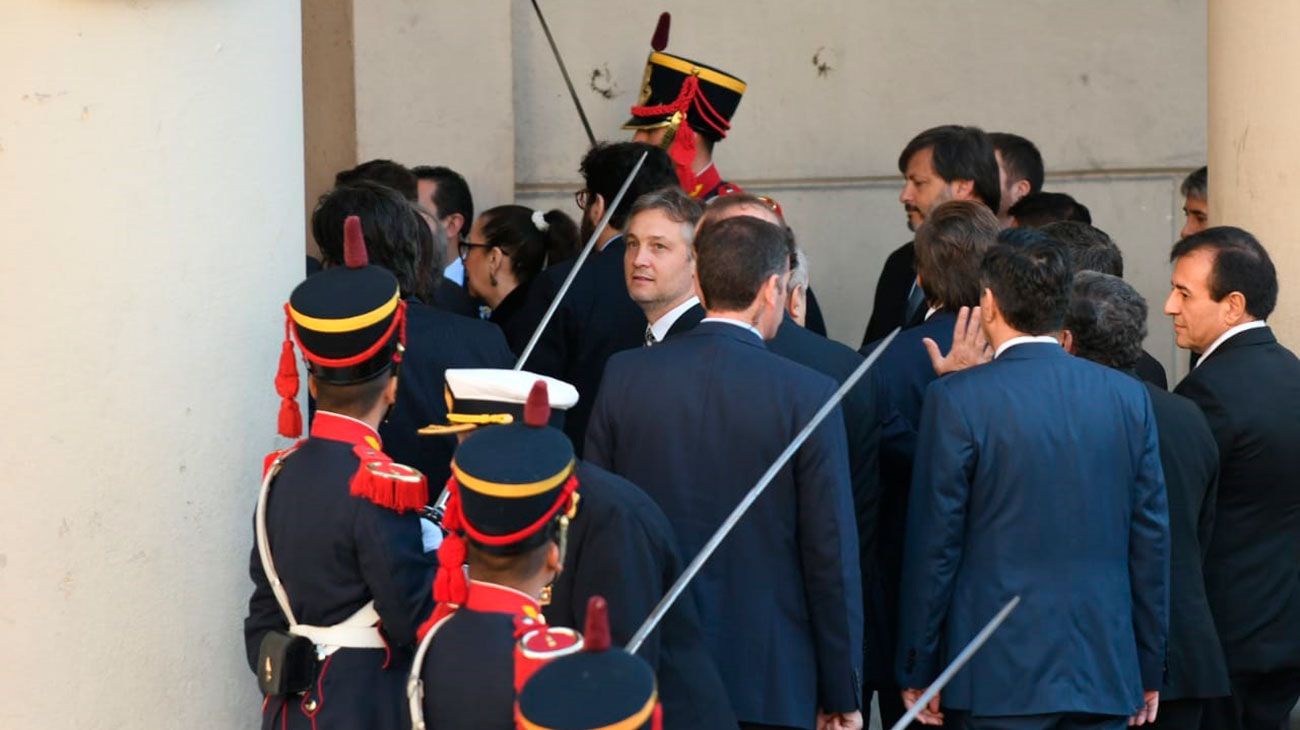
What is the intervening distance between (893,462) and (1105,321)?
64cm

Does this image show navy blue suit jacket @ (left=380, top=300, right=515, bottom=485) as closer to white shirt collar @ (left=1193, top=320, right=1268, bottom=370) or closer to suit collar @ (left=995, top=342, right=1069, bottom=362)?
suit collar @ (left=995, top=342, right=1069, bottom=362)

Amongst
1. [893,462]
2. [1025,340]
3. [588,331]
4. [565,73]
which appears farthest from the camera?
[565,73]

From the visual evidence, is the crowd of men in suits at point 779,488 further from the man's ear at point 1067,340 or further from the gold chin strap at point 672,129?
the gold chin strap at point 672,129

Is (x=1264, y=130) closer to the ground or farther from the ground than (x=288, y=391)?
farther from the ground

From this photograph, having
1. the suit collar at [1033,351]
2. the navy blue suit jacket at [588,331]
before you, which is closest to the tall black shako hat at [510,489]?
the suit collar at [1033,351]

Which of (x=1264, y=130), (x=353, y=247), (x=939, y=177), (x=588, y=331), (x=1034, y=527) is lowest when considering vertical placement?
(x=1034, y=527)

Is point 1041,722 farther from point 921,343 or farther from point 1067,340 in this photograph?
point 921,343

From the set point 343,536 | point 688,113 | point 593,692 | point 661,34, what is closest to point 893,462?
point 343,536

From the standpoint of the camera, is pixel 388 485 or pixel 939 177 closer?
pixel 388 485

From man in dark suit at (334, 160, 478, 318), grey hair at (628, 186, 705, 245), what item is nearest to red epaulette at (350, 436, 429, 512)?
man in dark suit at (334, 160, 478, 318)

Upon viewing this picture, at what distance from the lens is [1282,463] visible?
5.03 m

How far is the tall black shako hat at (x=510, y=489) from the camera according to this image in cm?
311

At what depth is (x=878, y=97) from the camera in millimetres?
8406

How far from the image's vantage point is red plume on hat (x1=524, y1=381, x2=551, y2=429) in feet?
10.5
